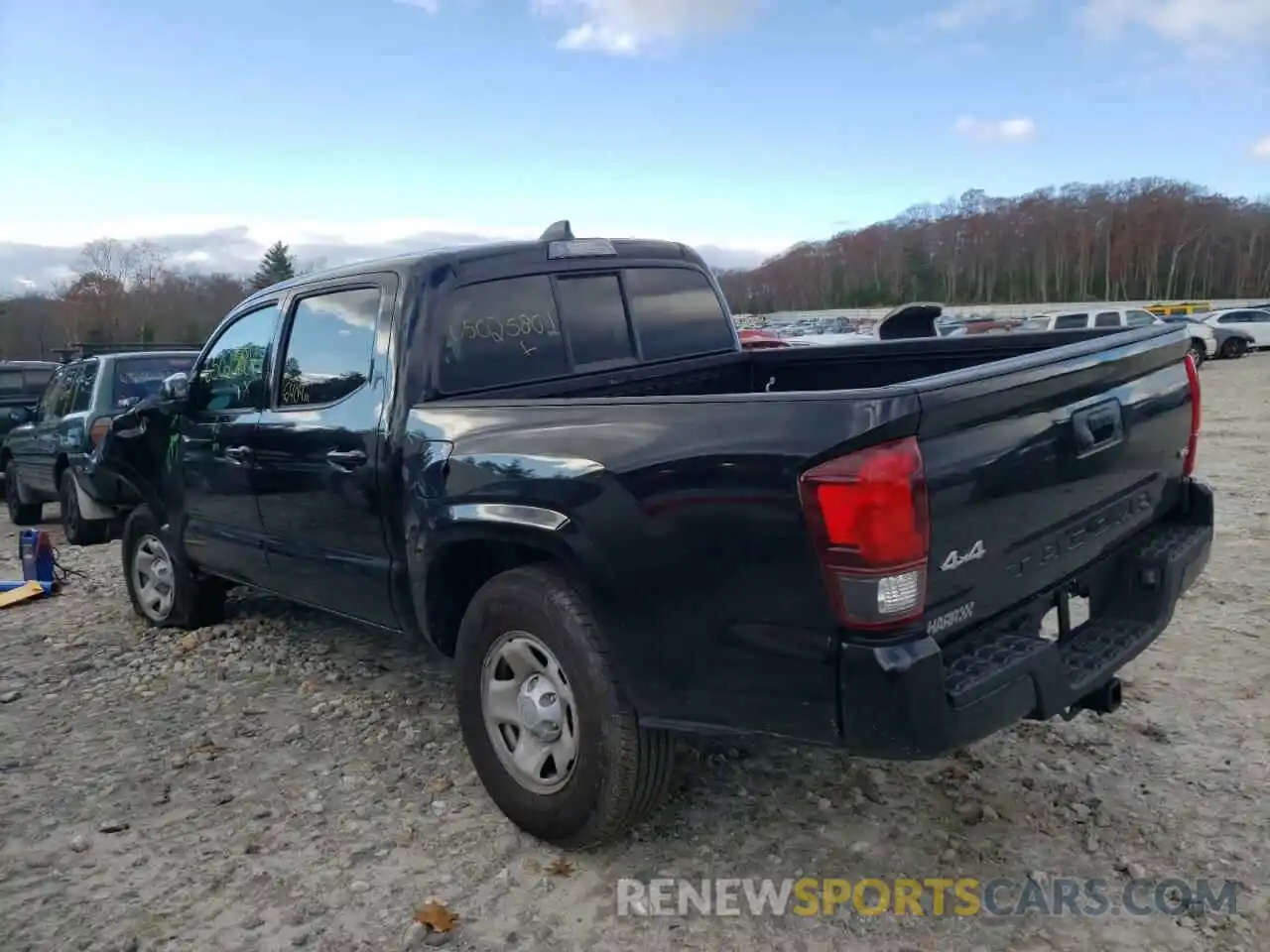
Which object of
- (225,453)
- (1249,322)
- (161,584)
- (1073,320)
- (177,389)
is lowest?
(1249,322)

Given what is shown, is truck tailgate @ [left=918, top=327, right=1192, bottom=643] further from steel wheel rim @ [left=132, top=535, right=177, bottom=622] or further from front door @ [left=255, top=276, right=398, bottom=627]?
steel wheel rim @ [left=132, top=535, right=177, bottom=622]

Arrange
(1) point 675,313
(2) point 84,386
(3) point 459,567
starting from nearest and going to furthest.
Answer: (3) point 459,567
(1) point 675,313
(2) point 84,386

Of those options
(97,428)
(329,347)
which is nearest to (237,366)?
(329,347)

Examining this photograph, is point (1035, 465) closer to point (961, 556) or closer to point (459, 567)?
point (961, 556)

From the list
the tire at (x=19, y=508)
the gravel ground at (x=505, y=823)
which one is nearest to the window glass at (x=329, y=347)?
the gravel ground at (x=505, y=823)

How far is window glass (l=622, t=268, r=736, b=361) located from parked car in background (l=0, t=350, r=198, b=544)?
577 cm

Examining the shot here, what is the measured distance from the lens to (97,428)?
876 cm

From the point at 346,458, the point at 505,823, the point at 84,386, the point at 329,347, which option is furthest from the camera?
the point at 84,386

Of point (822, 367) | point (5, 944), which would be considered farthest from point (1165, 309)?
point (5, 944)

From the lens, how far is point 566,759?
3.13 metres

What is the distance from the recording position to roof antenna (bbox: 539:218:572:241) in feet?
14.2

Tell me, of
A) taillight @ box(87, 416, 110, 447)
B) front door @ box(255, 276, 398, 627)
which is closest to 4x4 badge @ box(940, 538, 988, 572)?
front door @ box(255, 276, 398, 627)

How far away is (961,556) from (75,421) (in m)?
9.22

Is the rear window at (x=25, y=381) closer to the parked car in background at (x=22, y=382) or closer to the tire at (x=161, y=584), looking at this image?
the parked car in background at (x=22, y=382)
